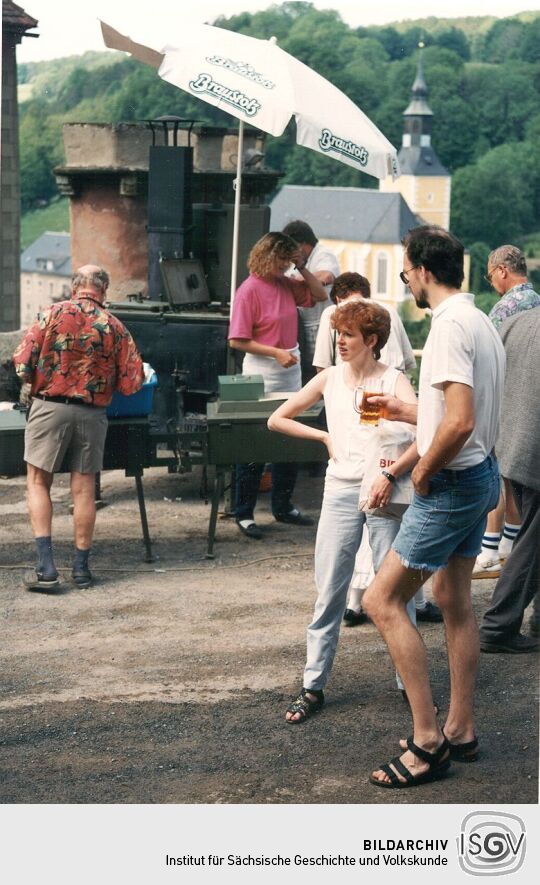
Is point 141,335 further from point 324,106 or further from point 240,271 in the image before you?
point 324,106

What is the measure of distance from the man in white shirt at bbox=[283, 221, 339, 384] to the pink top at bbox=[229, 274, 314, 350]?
77cm

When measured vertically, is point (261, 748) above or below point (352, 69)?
below

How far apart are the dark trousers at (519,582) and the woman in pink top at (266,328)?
77.4 inches

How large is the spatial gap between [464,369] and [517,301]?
7.45 ft

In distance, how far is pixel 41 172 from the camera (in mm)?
15859

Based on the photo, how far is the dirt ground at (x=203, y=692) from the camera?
151 inches

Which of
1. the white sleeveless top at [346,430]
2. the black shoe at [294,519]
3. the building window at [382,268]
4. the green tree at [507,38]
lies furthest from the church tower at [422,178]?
the white sleeveless top at [346,430]

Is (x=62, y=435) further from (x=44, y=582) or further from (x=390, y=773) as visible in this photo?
(x=390, y=773)

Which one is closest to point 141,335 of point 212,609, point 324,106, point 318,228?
point 324,106

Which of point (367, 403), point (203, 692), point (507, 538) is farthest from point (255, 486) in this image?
point (367, 403)

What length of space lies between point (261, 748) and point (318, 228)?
89.7m

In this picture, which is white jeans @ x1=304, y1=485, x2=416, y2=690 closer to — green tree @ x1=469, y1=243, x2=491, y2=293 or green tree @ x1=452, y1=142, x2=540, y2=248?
green tree @ x1=469, y1=243, x2=491, y2=293

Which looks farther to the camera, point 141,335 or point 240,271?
point 240,271
